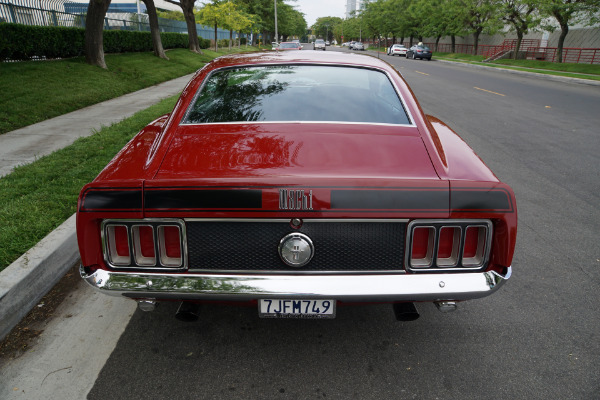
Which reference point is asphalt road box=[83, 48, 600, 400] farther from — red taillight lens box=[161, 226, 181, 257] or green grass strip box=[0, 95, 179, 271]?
green grass strip box=[0, 95, 179, 271]

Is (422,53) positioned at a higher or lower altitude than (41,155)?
higher

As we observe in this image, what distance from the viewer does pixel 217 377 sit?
7.79 feet

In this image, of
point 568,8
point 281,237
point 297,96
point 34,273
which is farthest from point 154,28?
point 568,8

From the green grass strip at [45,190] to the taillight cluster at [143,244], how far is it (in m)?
1.54

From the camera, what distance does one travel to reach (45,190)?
463cm

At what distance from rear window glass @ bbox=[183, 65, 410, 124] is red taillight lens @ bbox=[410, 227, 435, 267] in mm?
861

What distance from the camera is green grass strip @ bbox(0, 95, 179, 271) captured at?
11.8 feet

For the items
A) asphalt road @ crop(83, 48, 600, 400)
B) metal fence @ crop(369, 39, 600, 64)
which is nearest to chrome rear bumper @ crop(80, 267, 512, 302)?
asphalt road @ crop(83, 48, 600, 400)

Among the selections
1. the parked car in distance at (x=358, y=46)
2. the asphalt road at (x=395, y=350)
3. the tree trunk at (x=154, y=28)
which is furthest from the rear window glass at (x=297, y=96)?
the parked car in distance at (x=358, y=46)

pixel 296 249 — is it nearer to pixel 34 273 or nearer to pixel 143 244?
pixel 143 244

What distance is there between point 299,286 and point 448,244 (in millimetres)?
784

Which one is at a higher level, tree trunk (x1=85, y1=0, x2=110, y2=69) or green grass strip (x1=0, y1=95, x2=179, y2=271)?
tree trunk (x1=85, y1=0, x2=110, y2=69)

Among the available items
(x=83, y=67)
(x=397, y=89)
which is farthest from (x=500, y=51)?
(x=397, y=89)

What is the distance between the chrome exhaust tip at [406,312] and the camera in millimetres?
2320
